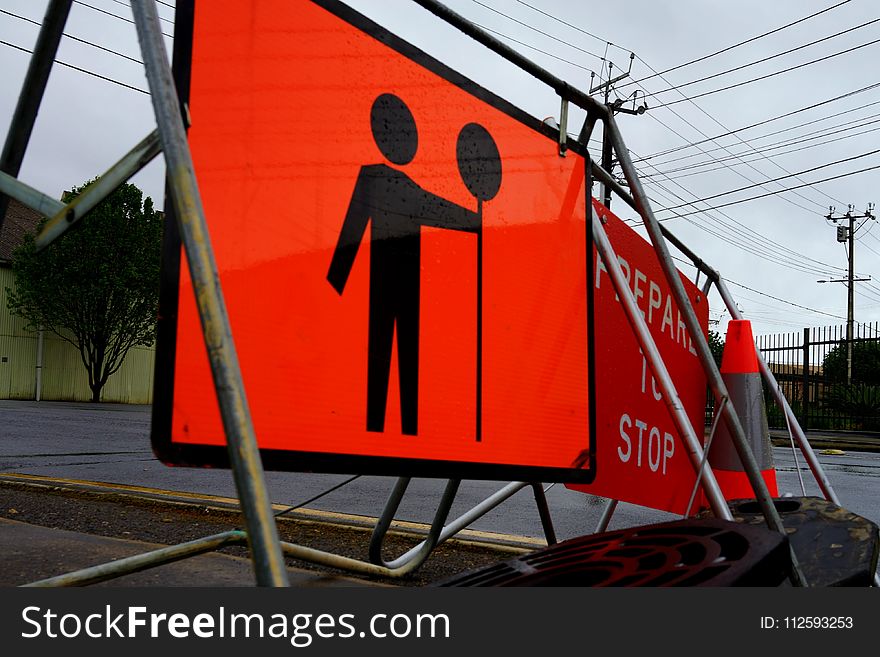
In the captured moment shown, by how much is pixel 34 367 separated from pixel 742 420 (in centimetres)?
3293

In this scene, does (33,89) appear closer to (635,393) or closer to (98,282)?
(635,393)

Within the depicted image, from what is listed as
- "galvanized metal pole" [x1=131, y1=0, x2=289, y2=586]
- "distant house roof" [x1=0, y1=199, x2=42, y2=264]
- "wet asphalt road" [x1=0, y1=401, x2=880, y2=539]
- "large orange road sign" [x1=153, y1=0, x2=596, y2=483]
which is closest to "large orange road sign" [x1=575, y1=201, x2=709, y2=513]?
"large orange road sign" [x1=153, y1=0, x2=596, y2=483]

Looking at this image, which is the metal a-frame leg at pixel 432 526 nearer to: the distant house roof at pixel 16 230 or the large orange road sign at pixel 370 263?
the large orange road sign at pixel 370 263

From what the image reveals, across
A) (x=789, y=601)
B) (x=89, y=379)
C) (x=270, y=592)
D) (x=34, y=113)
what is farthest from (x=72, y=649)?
(x=89, y=379)

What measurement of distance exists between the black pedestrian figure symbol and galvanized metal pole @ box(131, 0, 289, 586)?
0.52 m

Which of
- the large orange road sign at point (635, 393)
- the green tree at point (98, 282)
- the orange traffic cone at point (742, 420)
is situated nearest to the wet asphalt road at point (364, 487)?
the orange traffic cone at point (742, 420)

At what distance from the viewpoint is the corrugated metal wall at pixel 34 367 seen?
3042 centimetres

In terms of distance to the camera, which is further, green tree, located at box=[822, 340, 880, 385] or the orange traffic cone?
green tree, located at box=[822, 340, 880, 385]

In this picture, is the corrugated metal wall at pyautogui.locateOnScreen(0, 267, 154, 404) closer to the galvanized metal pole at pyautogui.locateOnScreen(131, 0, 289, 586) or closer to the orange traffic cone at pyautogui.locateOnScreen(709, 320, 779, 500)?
the orange traffic cone at pyautogui.locateOnScreen(709, 320, 779, 500)

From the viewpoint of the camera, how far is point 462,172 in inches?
74.7

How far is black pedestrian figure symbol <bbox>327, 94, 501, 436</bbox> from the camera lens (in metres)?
1.61

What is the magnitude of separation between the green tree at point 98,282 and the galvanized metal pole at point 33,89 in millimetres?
28695

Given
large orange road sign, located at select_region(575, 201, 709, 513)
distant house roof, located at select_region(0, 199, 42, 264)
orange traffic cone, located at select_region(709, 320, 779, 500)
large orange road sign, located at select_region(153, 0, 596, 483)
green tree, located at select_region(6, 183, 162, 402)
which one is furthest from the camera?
distant house roof, located at select_region(0, 199, 42, 264)

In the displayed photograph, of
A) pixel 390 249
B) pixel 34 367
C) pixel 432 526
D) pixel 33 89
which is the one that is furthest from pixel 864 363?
pixel 34 367
